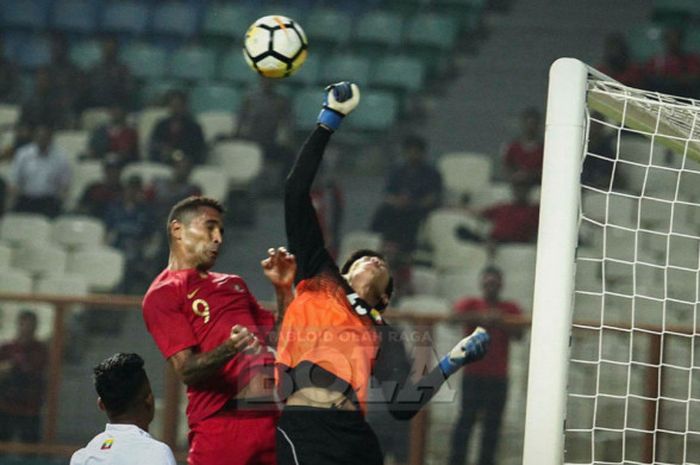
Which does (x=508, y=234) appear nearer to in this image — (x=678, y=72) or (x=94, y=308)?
(x=678, y=72)

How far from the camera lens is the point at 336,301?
4.43 meters

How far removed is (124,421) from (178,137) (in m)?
7.82

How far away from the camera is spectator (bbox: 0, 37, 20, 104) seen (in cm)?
1252

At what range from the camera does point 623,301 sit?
931 centimetres

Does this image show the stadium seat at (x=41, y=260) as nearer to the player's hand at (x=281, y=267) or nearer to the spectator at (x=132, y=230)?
the spectator at (x=132, y=230)

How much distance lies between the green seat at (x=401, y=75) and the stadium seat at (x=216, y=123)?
1.54 meters

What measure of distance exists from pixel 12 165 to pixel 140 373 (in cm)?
775

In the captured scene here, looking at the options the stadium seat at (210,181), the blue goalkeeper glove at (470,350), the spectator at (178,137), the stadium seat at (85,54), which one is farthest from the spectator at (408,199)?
the blue goalkeeper glove at (470,350)

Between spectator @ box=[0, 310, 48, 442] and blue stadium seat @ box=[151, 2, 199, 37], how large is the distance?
5913 millimetres

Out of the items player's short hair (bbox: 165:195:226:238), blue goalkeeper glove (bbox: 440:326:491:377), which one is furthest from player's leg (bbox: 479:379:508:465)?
player's short hair (bbox: 165:195:226:238)

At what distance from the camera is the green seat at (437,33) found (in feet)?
41.6

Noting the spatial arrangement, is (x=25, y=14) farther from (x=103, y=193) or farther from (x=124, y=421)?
(x=124, y=421)

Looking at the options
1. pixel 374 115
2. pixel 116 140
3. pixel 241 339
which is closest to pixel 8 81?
pixel 116 140

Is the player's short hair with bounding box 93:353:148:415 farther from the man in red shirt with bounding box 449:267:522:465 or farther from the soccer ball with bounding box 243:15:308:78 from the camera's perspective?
the man in red shirt with bounding box 449:267:522:465
